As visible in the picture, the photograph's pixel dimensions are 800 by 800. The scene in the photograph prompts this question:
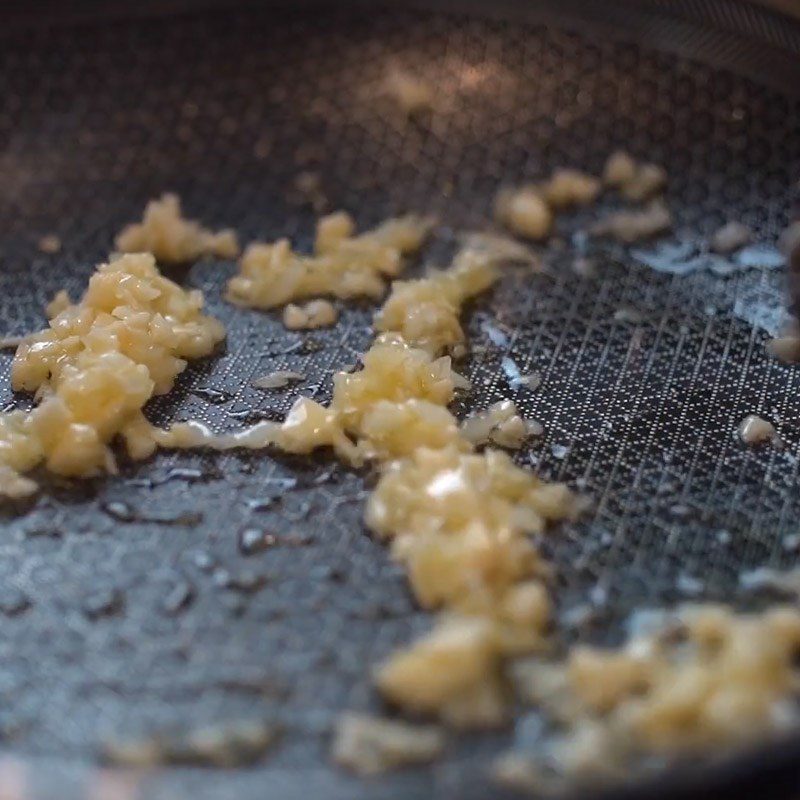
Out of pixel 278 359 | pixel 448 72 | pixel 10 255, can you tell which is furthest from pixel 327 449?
pixel 448 72

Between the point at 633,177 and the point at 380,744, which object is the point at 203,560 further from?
the point at 633,177

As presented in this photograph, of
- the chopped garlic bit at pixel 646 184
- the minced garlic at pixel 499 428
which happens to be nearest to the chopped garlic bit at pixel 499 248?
the chopped garlic bit at pixel 646 184

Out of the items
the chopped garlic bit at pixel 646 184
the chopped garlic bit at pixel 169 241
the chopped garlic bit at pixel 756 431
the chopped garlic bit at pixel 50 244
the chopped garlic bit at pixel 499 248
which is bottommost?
the chopped garlic bit at pixel 756 431

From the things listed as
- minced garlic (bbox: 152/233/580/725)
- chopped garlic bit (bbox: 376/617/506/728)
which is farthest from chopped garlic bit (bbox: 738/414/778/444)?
chopped garlic bit (bbox: 376/617/506/728)

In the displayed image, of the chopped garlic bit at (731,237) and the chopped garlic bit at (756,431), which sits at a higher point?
the chopped garlic bit at (731,237)

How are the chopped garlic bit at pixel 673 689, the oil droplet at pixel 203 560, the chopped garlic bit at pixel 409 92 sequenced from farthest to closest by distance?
the chopped garlic bit at pixel 409 92 < the oil droplet at pixel 203 560 < the chopped garlic bit at pixel 673 689

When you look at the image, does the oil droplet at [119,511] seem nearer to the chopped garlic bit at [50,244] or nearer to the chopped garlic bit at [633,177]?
the chopped garlic bit at [50,244]

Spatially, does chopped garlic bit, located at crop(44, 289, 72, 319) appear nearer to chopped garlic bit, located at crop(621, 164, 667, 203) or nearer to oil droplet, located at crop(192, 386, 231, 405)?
oil droplet, located at crop(192, 386, 231, 405)
